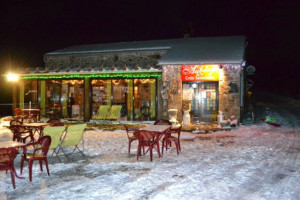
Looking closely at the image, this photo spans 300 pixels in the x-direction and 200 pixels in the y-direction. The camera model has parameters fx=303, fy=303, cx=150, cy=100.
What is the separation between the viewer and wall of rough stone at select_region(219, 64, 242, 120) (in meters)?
13.3

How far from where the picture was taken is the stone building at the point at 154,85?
1351cm

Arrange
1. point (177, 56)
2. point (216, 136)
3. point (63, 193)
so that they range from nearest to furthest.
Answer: point (63, 193) < point (216, 136) < point (177, 56)

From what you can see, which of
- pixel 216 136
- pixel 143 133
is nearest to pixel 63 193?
pixel 143 133

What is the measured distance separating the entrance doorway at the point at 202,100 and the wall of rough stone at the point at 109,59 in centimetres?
404

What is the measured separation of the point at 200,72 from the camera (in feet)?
45.1

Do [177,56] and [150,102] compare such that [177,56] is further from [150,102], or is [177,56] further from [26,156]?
[26,156]

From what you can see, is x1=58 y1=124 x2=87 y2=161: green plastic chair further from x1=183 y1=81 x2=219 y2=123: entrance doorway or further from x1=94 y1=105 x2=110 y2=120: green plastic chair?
x1=183 y1=81 x2=219 y2=123: entrance doorway

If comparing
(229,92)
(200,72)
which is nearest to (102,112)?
(200,72)

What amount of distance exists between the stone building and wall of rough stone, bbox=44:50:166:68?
0.21ft

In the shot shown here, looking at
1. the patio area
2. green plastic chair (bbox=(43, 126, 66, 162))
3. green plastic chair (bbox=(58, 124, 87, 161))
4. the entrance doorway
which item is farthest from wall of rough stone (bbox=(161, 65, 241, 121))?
green plastic chair (bbox=(43, 126, 66, 162))

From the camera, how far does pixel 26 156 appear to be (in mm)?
6062

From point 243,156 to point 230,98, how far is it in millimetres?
6247

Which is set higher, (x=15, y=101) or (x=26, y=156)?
(x=15, y=101)

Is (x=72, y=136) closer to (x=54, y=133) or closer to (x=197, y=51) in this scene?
(x=54, y=133)
